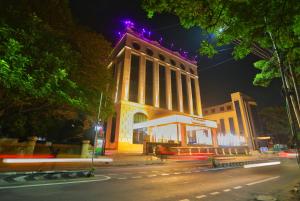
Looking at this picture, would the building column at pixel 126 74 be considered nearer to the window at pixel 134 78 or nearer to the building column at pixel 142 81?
the window at pixel 134 78

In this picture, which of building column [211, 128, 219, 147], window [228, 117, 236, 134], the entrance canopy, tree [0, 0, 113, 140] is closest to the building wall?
the entrance canopy

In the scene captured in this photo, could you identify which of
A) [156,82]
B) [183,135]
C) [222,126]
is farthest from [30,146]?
[222,126]

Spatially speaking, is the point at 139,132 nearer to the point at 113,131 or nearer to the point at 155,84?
the point at 113,131

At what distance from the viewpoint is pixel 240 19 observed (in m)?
5.42

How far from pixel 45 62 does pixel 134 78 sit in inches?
1201

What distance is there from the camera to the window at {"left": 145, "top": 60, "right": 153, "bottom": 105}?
135ft

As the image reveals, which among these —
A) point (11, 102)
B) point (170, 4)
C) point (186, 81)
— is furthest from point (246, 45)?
point (186, 81)

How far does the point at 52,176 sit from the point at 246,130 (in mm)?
65773

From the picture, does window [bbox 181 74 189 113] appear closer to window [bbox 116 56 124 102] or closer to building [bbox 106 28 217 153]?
building [bbox 106 28 217 153]

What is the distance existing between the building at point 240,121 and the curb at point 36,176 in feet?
179

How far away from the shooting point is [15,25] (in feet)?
30.1

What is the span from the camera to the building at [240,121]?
6047 centimetres

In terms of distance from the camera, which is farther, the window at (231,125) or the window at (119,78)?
the window at (231,125)

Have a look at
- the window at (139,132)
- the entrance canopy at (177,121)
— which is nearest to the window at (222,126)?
the entrance canopy at (177,121)
